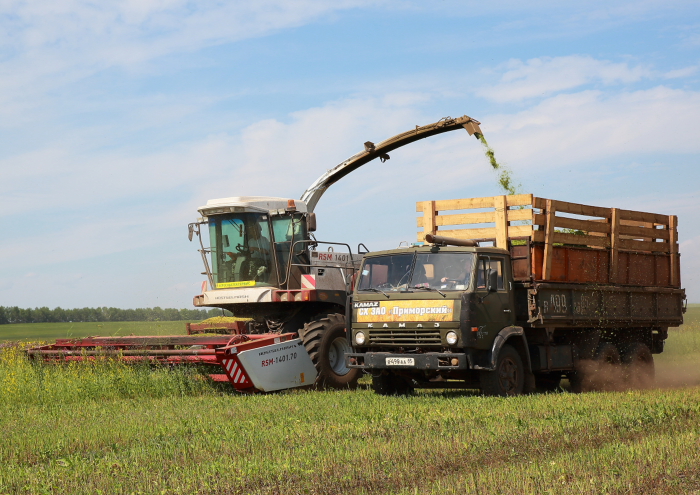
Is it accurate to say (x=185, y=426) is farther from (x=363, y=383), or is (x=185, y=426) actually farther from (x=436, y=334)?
(x=363, y=383)

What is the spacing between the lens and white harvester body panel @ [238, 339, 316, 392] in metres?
13.4

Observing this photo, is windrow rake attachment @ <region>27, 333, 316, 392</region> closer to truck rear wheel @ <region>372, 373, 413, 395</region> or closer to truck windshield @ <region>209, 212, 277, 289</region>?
truck windshield @ <region>209, 212, 277, 289</region>

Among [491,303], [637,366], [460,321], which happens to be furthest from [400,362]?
[637,366]

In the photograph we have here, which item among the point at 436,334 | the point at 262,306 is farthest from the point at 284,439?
the point at 262,306

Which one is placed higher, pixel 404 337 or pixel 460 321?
pixel 460 321

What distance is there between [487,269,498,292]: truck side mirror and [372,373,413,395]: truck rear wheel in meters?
2.17

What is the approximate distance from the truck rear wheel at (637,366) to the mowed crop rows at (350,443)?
2089 millimetres

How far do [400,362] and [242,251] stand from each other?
4.89 meters

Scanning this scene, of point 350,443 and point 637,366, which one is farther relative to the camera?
point 637,366

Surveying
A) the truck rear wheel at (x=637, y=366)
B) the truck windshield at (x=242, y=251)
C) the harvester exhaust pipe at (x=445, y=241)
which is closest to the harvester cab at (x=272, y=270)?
the truck windshield at (x=242, y=251)

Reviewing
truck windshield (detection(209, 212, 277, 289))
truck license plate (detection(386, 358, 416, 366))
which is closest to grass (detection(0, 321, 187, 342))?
truck windshield (detection(209, 212, 277, 289))

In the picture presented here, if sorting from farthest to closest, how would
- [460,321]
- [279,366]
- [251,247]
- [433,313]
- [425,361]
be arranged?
[251,247], [279,366], [433,313], [425,361], [460,321]

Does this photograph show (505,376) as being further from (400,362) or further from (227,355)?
(227,355)

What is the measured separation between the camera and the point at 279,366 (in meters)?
13.9
